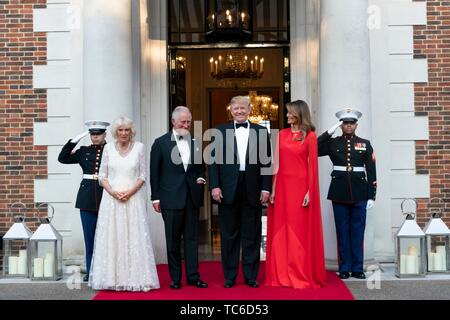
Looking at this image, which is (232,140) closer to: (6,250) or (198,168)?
(198,168)

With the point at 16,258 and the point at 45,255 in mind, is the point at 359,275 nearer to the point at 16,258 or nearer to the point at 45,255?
the point at 45,255

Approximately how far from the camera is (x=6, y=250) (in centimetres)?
819

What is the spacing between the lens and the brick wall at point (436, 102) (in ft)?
29.9

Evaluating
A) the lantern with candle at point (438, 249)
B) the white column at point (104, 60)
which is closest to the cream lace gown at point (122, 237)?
the white column at point (104, 60)

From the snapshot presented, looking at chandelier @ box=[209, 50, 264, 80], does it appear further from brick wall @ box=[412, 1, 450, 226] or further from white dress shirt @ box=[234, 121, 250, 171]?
white dress shirt @ box=[234, 121, 250, 171]

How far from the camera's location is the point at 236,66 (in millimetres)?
13750

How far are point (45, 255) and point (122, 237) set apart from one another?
1417 millimetres

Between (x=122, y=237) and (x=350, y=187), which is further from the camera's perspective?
(x=350, y=187)

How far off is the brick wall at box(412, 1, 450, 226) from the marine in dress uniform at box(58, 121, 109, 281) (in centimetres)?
416

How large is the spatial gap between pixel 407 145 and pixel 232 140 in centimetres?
288

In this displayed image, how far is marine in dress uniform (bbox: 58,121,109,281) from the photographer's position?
25.5 feet

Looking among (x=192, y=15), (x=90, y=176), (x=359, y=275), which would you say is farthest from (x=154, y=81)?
(x=359, y=275)

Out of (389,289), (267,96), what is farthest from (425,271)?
(267,96)

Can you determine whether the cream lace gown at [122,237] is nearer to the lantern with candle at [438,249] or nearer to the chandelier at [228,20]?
the lantern with candle at [438,249]
